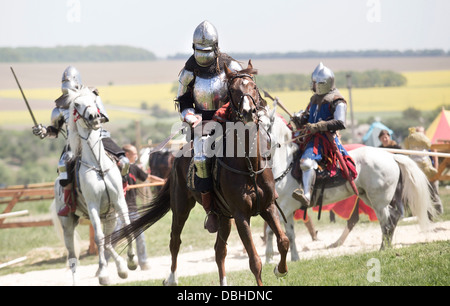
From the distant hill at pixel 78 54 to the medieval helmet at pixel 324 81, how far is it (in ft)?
93.7

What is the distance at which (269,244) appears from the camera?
10.8 meters

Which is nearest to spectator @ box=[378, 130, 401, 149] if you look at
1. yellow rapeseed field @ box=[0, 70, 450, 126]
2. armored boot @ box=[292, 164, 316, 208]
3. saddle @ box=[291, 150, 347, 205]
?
saddle @ box=[291, 150, 347, 205]

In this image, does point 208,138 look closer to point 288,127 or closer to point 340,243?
point 288,127

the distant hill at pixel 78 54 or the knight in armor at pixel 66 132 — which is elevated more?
the knight in armor at pixel 66 132

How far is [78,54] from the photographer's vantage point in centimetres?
4775

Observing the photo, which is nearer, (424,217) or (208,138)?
(208,138)

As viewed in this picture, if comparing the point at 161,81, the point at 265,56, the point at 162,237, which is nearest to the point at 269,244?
the point at 162,237

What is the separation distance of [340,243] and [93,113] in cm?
535

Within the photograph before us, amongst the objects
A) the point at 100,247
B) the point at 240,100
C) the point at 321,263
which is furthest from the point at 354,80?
the point at 240,100

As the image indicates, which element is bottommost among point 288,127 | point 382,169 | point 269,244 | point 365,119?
point 365,119

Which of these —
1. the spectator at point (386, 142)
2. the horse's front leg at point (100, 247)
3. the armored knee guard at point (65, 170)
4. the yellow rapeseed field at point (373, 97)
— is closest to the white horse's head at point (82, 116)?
the armored knee guard at point (65, 170)

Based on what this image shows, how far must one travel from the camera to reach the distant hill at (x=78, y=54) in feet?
131

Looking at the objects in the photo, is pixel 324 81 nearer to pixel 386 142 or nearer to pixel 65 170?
pixel 65 170

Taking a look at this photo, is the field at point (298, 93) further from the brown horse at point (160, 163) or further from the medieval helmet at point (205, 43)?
the medieval helmet at point (205, 43)
